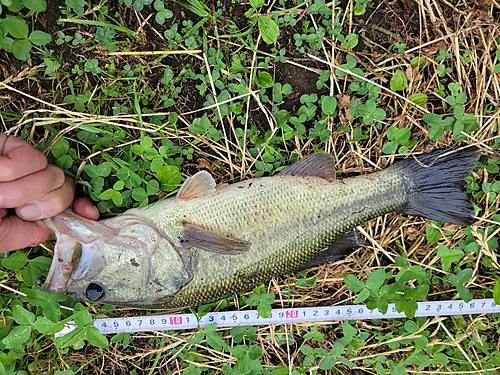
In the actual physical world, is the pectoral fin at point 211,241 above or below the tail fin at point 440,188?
below

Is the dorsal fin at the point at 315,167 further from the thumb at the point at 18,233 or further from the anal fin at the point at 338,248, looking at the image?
the thumb at the point at 18,233

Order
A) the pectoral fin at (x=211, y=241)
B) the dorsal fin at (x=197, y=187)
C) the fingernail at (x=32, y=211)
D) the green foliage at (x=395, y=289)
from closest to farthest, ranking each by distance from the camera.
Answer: the fingernail at (x=32, y=211) < the pectoral fin at (x=211, y=241) < the dorsal fin at (x=197, y=187) < the green foliage at (x=395, y=289)

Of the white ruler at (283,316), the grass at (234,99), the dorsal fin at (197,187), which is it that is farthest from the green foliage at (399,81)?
the white ruler at (283,316)

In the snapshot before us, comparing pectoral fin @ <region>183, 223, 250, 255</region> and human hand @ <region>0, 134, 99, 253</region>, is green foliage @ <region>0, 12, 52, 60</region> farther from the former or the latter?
pectoral fin @ <region>183, 223, 250, 255</region>

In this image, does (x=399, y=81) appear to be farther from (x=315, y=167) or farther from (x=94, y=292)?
(x=94, y=292)

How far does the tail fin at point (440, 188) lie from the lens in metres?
2.85

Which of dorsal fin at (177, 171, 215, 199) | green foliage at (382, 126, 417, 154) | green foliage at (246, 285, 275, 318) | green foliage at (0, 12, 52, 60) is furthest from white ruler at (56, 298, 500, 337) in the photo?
green foliage at (0, 12, 52, 60)

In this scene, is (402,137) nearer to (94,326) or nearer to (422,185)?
(422,185)

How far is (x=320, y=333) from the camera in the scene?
Answer: 3.27m

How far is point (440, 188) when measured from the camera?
2.87m

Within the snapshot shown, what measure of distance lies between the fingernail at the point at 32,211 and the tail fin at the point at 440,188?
232 centimetres

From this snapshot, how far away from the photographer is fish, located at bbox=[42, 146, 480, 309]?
2502 mm

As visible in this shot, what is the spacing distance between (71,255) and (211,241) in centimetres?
82

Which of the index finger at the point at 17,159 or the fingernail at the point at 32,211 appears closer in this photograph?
the index finger at the point at 17,159
